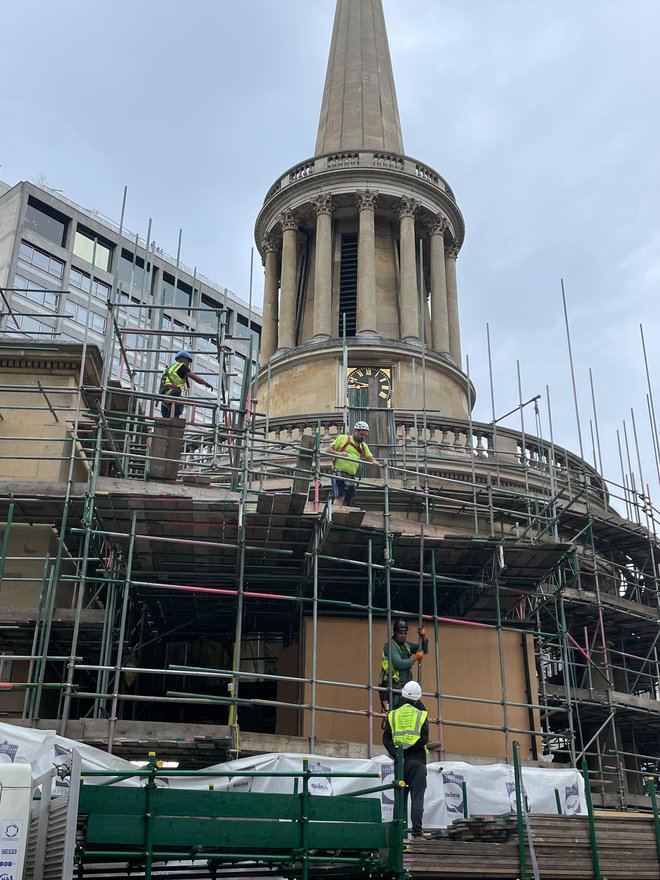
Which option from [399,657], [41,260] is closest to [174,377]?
[399,657]

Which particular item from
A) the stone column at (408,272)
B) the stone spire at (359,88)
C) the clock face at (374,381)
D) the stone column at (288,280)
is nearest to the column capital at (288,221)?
the stone column at (288,280)

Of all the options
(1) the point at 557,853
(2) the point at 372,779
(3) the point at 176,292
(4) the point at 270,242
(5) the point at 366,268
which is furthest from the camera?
(3) the point at 176,292

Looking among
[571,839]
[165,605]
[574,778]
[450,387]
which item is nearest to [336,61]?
[450,387]

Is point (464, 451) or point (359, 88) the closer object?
point (464, 451)

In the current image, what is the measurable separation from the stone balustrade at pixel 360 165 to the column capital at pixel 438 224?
1228 mm

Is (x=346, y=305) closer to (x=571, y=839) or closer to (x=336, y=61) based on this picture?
(x=336, y=61)

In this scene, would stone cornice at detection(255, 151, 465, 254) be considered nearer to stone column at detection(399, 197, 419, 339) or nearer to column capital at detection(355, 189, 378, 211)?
column capital at detection(355, 189, 378, 211)

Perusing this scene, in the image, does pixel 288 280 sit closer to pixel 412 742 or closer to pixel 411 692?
pixel 411 692

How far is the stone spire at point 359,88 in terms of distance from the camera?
143 feet

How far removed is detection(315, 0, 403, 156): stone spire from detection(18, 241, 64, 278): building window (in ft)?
116

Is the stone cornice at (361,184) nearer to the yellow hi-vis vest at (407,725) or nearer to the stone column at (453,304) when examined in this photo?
the stone column at (453,304)

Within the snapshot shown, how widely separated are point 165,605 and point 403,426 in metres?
9.01

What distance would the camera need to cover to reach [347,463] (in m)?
20.5

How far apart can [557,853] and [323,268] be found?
28.8 m
